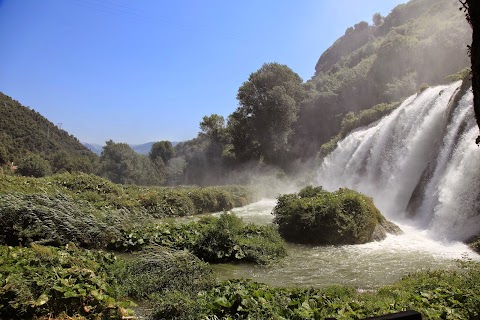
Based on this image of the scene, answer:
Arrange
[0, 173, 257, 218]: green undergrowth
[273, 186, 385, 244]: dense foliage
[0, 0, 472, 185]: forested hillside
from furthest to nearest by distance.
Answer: [0, 0, 472, 185]: forested hillside → [0, 173, 257, 218]: green undergrowth → [273, 186, 385, 244]: dense foliage

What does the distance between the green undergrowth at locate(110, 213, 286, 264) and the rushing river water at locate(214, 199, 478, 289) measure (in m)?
0.50

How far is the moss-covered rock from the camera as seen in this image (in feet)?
48.6

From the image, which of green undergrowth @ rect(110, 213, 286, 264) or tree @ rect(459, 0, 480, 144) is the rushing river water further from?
tree @ rect(459, 0, 480, 144)

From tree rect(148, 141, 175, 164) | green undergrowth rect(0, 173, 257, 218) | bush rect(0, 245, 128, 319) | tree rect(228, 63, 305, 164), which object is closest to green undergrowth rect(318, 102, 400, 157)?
tree rect(228, 63, 305, 164)

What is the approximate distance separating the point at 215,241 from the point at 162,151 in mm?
74232

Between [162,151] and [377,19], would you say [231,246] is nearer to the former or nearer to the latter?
[162,151]

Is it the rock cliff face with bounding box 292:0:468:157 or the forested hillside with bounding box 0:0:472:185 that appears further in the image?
the forested hillside with bounding box 0:0:472:185

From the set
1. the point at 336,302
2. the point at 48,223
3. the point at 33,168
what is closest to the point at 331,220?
the point at 336,302

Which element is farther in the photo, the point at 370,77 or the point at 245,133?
the point at 245,133

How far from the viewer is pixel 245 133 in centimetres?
5278

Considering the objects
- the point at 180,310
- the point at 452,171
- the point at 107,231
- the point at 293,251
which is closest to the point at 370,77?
the point at 452,171

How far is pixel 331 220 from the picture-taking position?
49.5 ft

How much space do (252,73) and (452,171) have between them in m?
38.9

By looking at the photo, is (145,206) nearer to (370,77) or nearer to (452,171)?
(452,171)
